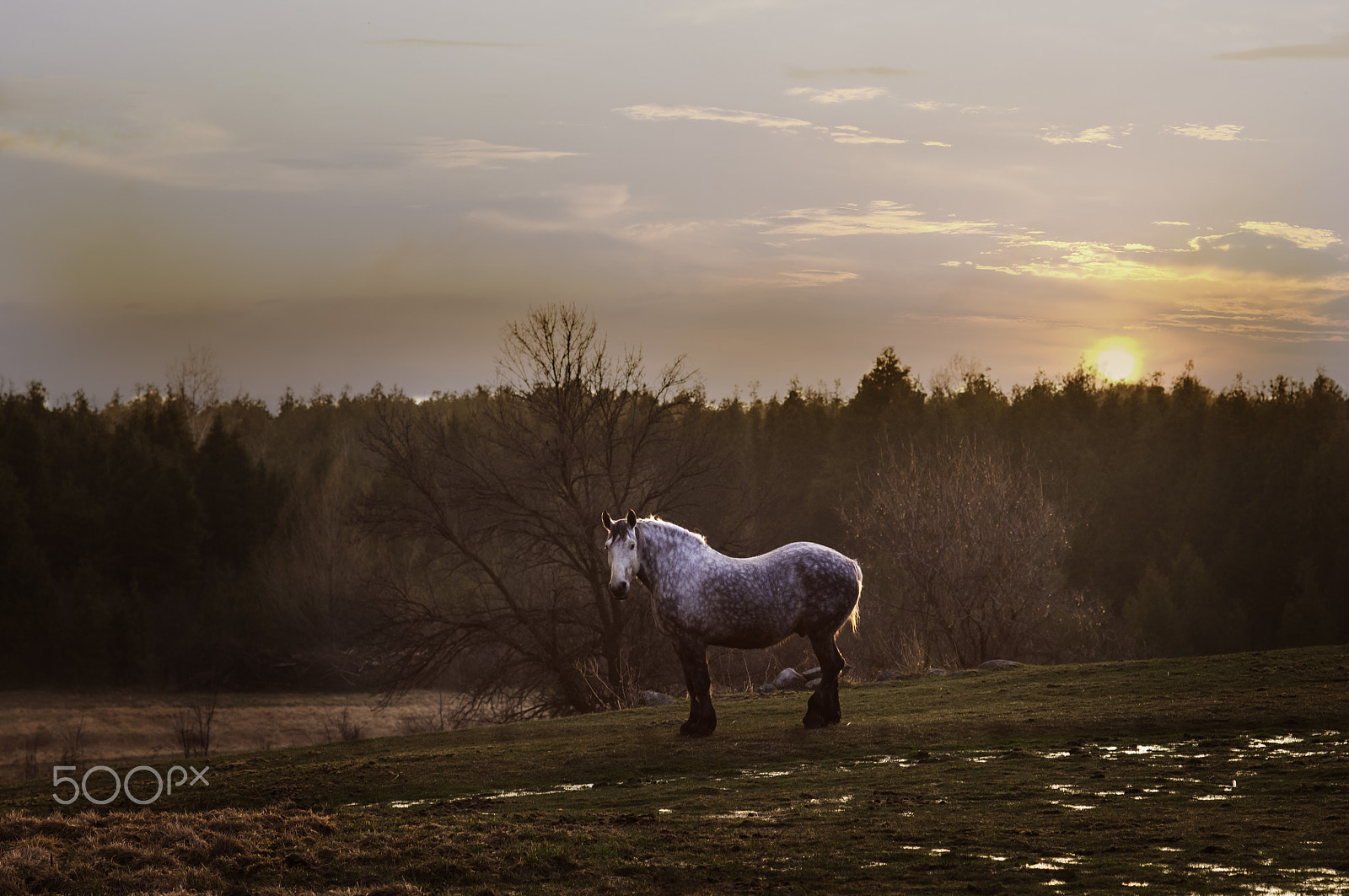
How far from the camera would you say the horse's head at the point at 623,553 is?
12.5m

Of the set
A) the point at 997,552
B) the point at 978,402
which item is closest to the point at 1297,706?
the point at 997,552

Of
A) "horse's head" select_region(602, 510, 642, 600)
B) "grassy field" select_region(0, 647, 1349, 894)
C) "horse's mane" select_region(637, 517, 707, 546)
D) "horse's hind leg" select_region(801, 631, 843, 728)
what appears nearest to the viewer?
"grassy field" select_region(0, 647, 1349, 894)

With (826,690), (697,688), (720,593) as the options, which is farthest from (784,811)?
(826,690)

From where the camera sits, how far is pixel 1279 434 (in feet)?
156

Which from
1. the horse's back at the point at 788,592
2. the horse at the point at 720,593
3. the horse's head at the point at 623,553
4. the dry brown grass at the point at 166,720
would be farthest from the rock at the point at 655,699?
the dry brown grass at the point at 166,720

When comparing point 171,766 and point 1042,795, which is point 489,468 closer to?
point 171,766

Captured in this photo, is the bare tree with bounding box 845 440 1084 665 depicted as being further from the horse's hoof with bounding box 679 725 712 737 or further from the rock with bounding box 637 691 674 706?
the horse's hoof with bounding box 679 725 712 737

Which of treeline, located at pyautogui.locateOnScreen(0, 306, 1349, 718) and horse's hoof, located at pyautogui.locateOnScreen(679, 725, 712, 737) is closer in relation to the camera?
horse's hoof, located at pyautogui.locateOnScreen(679, 725, 712, 737)

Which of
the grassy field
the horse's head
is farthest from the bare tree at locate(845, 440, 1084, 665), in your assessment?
the horse's head

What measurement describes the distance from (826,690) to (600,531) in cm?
1858

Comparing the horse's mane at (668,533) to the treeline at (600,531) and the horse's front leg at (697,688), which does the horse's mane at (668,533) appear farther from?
the treeline at (600,531)

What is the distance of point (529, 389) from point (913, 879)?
28.0m

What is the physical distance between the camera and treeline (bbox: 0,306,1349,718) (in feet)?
105

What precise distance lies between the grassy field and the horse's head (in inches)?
73.1
